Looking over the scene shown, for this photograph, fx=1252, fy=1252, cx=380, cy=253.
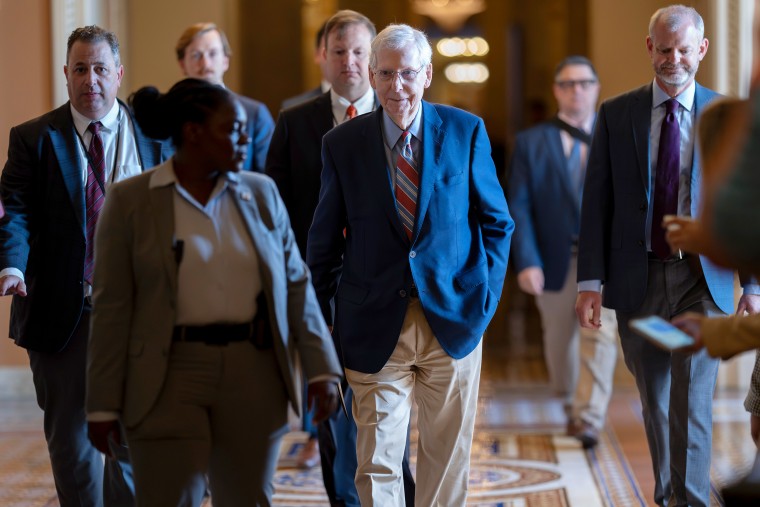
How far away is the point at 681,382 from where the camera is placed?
5.13 m

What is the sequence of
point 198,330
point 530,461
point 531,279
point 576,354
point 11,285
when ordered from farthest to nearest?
point 576,354 < point 531,279 < point 530,461 < point 11,285 < point 198,330

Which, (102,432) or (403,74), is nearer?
(102,432)

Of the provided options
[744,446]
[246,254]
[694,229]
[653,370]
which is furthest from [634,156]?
[744,446]

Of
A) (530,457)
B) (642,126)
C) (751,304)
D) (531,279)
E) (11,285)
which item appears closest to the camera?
(11,285)

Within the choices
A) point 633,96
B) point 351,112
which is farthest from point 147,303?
point 633,96

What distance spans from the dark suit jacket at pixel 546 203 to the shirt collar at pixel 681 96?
2.71m

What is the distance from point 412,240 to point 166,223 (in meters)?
1.35

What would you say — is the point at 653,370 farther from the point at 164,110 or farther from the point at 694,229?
the point at 164,110

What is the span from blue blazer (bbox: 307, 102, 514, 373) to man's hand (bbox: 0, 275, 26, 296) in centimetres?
117

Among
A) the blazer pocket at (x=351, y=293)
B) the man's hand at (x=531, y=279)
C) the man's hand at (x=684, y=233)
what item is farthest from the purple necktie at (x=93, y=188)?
the man's hand at (x=531, y=279)

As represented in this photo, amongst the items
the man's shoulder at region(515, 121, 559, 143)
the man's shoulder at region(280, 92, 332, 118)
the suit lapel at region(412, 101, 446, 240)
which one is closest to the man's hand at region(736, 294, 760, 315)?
the suit lapel at region(412, 101, 446, 240)

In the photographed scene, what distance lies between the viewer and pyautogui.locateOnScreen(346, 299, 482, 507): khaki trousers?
4.76 m

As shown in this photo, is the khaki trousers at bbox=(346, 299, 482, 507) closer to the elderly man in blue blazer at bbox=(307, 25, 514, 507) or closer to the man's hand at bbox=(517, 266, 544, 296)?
the elderly man in blue blazer at bbox=(307, 25, 514, 507)

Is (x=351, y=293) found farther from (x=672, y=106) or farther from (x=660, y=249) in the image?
(x=672, y=106)
